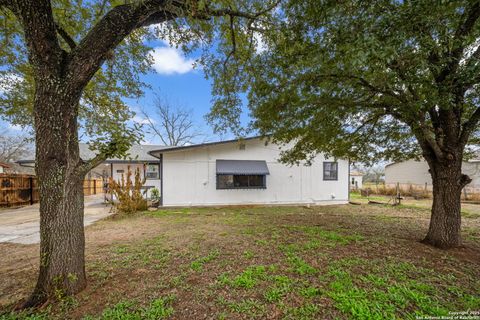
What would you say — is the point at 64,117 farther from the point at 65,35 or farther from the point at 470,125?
the point at 470,125

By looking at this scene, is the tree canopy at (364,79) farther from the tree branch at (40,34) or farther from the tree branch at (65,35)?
the tree branch at (40,34)

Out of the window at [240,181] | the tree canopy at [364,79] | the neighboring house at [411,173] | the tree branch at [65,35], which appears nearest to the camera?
the tree canopy at [364,79]

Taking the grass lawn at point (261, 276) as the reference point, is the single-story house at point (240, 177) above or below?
above

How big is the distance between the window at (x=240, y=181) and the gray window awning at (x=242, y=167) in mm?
558

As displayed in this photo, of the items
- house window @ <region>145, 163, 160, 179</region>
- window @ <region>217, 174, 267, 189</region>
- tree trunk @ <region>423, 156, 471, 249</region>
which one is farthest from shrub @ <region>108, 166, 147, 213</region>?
tree trunk @ <region>423, 156, 471, 249</region>

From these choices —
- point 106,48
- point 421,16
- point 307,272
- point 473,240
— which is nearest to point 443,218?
point 473,240

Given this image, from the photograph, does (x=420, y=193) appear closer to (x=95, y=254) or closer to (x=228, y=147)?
(x=228, y=147)

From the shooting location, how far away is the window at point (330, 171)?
13.8 meters

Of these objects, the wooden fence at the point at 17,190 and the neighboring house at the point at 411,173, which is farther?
the neighboring house at the point at 411,173

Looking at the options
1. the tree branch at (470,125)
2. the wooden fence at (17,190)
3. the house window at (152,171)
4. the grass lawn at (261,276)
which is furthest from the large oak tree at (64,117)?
the house window at (152,171)

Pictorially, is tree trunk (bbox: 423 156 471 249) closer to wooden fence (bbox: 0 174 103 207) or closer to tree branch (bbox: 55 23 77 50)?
tree branch (bbox: 55 23 77 50)

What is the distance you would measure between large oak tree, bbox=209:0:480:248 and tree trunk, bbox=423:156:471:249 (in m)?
0.02

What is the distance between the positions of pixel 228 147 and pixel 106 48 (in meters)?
9.87

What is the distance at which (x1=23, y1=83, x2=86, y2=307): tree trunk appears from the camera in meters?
2.73
